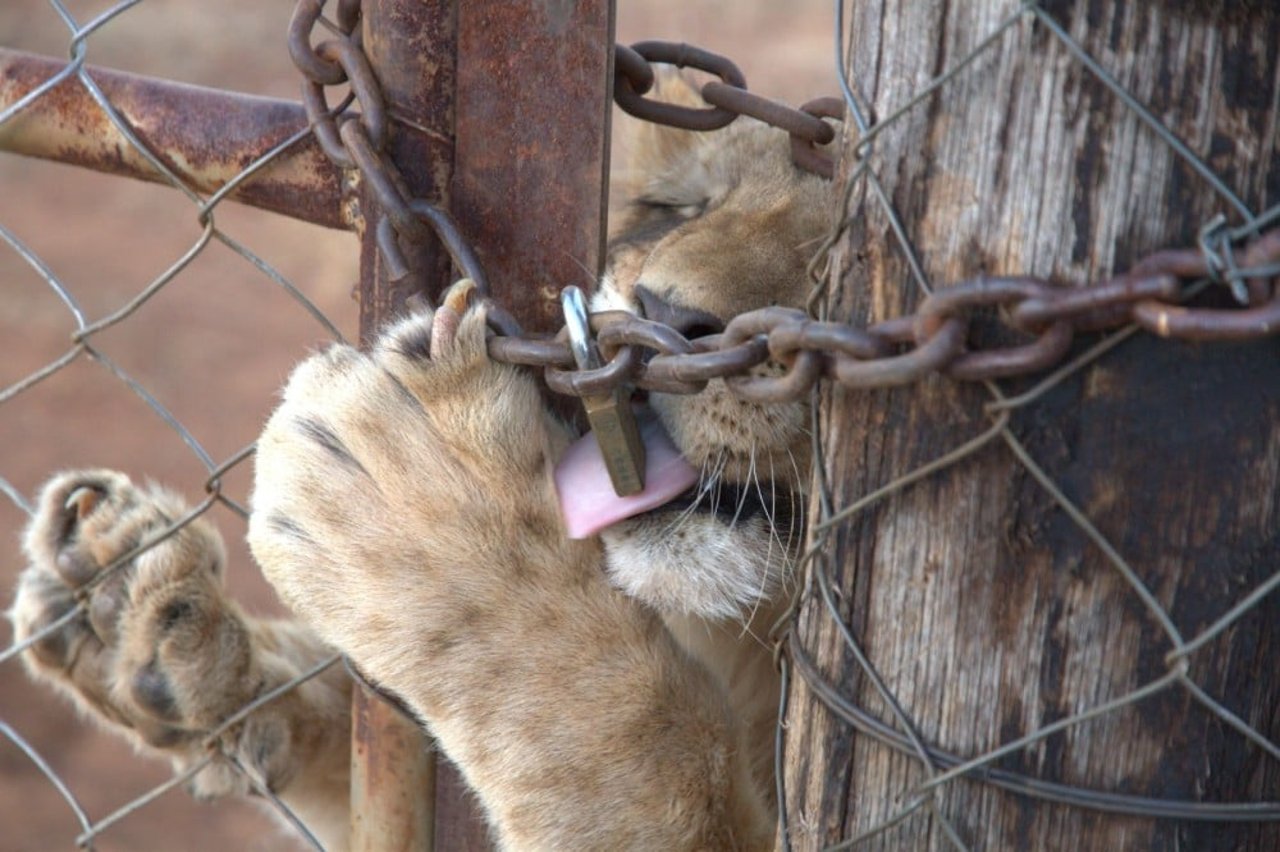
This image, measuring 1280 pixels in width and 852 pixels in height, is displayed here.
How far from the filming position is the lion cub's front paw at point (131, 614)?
208 cm

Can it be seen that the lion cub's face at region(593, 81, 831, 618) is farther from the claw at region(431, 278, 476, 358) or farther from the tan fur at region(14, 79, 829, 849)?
the claw at region(431, 278, 476, 358)

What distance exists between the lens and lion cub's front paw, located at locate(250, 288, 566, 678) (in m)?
1.39

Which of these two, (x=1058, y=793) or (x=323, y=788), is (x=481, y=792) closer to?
(x=1058, y=793)

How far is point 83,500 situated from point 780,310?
1.47 meters

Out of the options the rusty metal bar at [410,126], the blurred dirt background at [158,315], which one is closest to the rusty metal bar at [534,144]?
the rusty metal bar at [410,126]

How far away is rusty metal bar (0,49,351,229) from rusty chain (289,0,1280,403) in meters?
0.12

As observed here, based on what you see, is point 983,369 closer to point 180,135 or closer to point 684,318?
point 684,318

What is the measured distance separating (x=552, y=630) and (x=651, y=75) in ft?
1.87

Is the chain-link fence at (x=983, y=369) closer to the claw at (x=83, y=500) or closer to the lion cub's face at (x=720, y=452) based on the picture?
the lion cub's face at (x=720, y=452)

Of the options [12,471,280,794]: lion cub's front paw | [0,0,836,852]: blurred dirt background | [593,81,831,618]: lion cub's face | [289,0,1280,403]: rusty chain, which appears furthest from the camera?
[0,0,836,852]: blurred dirt background

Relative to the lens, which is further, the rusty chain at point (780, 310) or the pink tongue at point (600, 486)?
the pink tongue at point (600, 486)

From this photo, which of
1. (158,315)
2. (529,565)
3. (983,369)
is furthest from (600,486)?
(158,315)

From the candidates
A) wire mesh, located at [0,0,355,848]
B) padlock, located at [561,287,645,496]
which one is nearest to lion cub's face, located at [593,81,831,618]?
padlock, located at [561,287,645,496]

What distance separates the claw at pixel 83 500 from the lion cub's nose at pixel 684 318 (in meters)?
1.05
